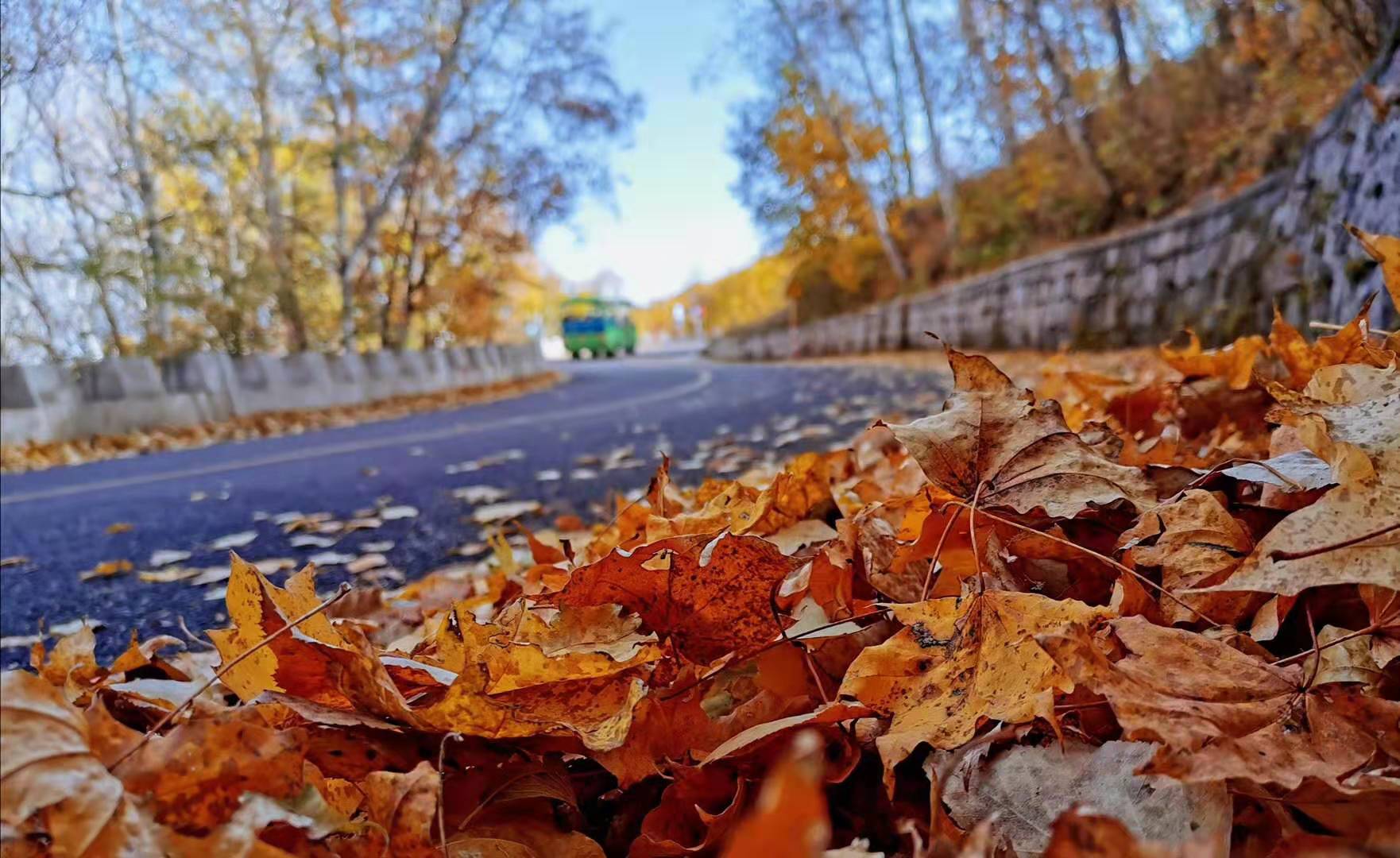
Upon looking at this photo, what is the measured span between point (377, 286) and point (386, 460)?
816 centimetres

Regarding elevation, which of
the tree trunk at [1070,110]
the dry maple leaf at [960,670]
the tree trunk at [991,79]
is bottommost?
the dry maple leaf at [960,670]

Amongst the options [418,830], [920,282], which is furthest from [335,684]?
[920,282]

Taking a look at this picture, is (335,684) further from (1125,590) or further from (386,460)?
(386,460)

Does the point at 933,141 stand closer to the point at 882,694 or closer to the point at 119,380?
the point at 119,380

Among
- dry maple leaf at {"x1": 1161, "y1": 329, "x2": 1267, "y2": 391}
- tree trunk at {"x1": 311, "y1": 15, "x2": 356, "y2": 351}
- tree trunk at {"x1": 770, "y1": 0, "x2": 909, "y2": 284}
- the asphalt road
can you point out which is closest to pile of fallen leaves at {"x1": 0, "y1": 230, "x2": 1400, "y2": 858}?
dry maple leaf at {"x1": 1161, "y1": 329, "x2": 1267, "y2": 391}

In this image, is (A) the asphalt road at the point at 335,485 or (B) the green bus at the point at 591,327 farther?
(B) the green bus at the point at 591,327

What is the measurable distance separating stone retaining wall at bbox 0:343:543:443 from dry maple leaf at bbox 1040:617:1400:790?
6943mm

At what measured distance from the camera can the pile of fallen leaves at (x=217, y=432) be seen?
5230mm

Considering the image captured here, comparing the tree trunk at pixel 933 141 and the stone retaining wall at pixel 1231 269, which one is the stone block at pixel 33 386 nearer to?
the stone retaining wall at pixel 1231 269

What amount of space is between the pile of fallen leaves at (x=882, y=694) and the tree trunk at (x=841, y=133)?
1670 centimetres

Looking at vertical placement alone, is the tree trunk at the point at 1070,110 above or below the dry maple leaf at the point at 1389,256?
above

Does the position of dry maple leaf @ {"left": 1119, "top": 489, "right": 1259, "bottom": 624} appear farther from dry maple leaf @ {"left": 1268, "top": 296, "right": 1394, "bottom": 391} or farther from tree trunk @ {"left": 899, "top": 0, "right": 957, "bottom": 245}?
tree trunk @ {"left": 899, "top": 0, "right": 957, "bottom": 245}

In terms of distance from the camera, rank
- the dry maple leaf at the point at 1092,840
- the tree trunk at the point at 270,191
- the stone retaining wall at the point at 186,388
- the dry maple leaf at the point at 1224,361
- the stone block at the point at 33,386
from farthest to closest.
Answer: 1. the tree trunk at the point at 270,191
2. the stone retaining wall at the point at 186,388
3. the stone block at the point at 33,386
4. the dry maple leaf at the point at 1224,361
5. the dry maple leaf at the point at 1092,840

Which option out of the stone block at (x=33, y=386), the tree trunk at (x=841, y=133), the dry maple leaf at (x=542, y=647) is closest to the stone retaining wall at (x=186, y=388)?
the stone block at (x=33, y=386)
